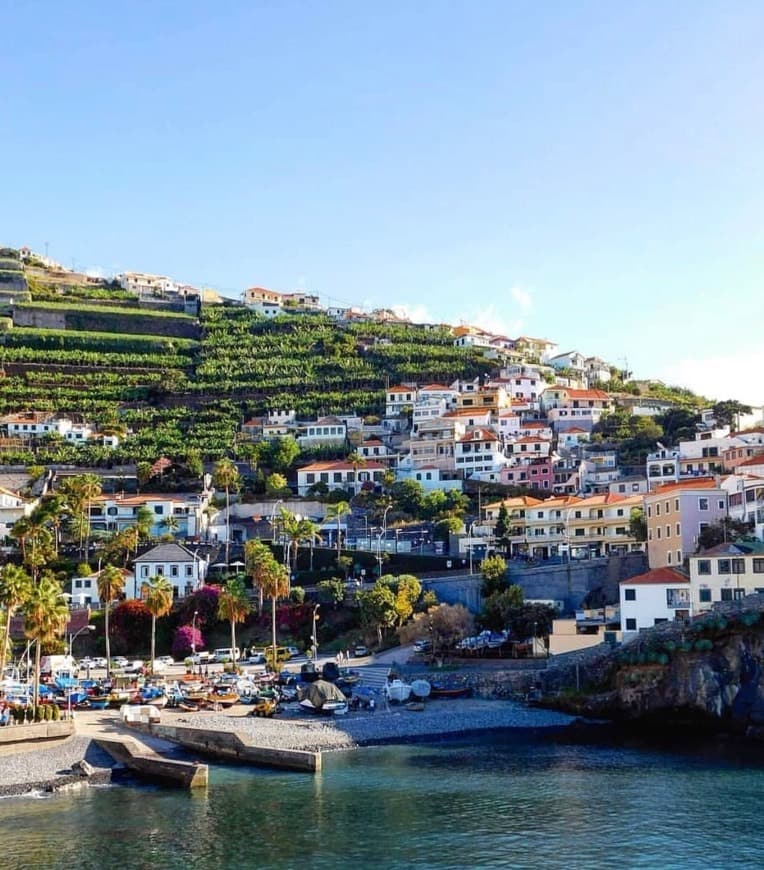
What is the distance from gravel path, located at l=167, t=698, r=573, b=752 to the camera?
50.7m

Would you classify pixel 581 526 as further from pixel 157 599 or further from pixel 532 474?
pixel 157 599

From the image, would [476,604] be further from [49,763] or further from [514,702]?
[49,763]

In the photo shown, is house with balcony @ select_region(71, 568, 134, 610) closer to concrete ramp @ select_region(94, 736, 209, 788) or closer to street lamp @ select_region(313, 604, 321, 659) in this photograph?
street lamp @ select_region(313, 604, 321, 659)

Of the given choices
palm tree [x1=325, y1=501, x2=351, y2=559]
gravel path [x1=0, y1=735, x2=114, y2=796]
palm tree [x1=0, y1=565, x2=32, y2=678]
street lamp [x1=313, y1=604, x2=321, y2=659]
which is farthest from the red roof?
palm tree [x1=0, y1=565, x2=32, y2=678]

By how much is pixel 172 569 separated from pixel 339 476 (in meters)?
24.8

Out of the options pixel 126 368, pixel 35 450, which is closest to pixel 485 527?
pixel 35 450

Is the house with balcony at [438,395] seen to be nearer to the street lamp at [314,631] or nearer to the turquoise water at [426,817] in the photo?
the street lamp at [314,631]

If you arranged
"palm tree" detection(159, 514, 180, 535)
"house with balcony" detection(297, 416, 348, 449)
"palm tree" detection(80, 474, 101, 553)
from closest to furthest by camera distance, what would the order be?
"palm tree" detection(80, 474, 101, 553) → "palm tree" detection(159, 514, 180, 535) → "house with balcony" detection(297, 416, 348, 449)

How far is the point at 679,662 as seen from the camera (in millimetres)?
54344

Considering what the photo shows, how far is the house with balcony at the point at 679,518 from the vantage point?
6906 centimetres

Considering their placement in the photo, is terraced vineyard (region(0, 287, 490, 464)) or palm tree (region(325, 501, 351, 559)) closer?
palm tree (region(325, 501, 351, 559))

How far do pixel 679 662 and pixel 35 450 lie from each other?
7937 centimetres

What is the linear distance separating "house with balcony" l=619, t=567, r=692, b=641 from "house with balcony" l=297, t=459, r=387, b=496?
41425 mm

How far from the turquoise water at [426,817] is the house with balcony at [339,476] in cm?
5433
